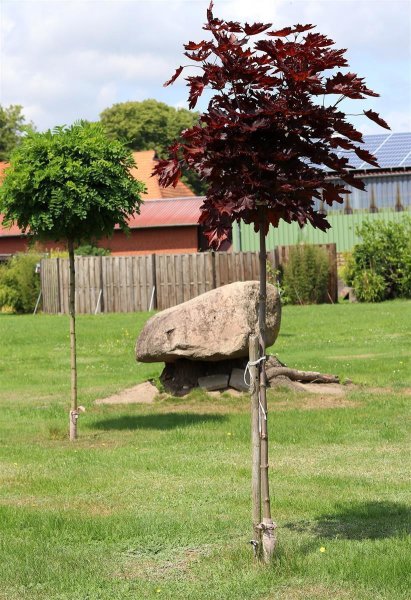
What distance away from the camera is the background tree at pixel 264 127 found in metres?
6.82

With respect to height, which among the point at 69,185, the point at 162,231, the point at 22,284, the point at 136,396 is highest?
the point at 162,231

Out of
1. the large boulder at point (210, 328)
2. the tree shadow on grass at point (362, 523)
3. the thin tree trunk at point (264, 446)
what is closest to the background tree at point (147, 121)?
the large boulder at point (210, 328)

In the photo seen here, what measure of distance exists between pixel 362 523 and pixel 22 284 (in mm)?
33445

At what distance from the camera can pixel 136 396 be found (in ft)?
53.3

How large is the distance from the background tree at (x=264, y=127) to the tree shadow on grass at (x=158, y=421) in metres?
6.61

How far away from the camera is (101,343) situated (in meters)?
25.7

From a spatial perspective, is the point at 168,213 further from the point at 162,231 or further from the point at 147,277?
the point at 147,277

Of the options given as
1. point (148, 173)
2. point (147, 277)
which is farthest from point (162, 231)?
point (147, 277)

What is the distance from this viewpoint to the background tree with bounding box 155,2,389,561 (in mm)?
6816

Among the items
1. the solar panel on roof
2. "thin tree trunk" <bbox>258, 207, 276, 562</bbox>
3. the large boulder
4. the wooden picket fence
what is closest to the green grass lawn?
"thin tree trunk" <bbox>258, 207, 276, 562</bbox>

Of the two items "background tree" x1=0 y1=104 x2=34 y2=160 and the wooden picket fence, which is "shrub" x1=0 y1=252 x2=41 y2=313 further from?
"background tree" x1=0 y1=104 x2=34 y2=160

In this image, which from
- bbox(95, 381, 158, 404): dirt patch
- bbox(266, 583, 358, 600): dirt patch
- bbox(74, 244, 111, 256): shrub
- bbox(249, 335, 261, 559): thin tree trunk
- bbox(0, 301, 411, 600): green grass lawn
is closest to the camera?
bbox(266, 583, 358, 600): dirt patch

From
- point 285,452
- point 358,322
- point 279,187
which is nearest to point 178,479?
point 285,452

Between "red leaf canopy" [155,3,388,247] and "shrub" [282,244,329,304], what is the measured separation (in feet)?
101
